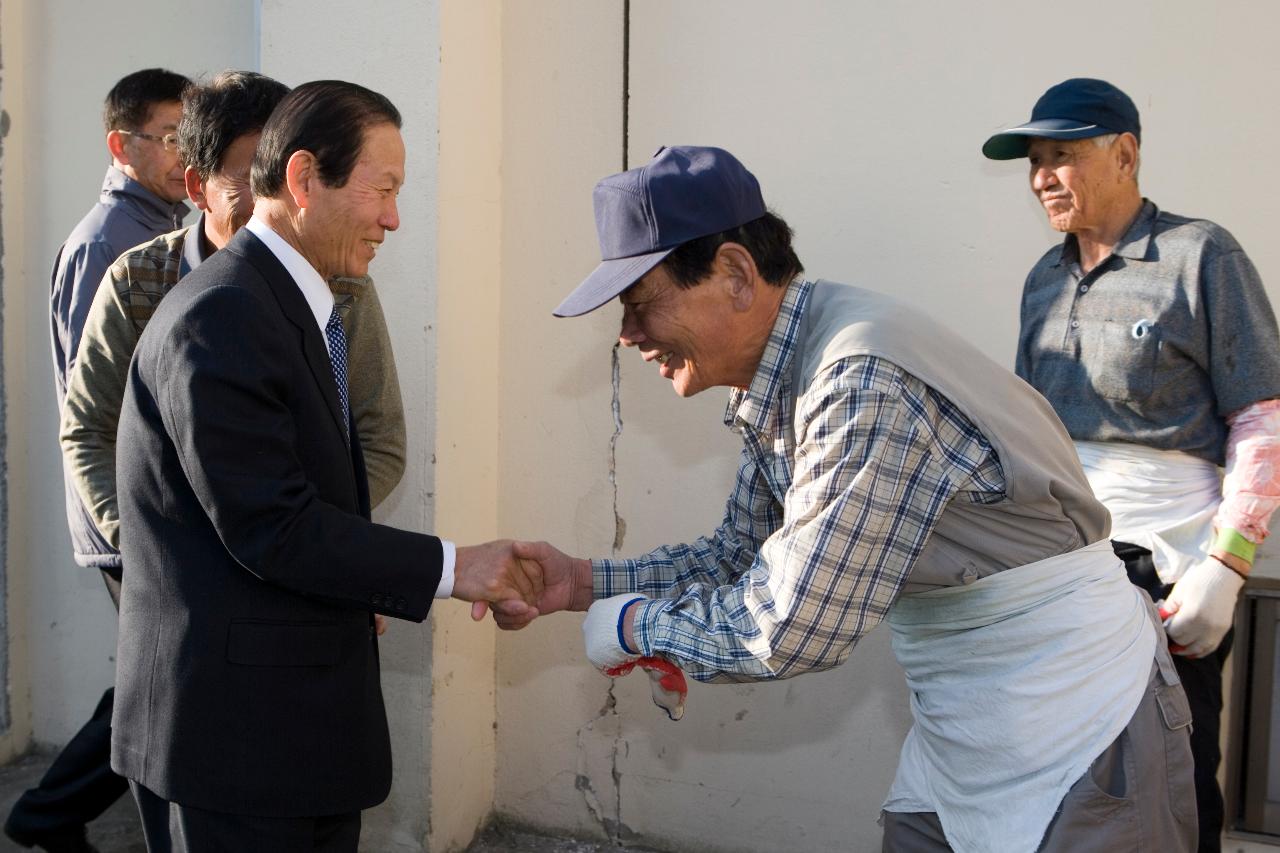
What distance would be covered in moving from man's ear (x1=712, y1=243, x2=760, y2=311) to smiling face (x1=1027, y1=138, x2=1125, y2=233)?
1.05 meters

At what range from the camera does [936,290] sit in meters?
3.17

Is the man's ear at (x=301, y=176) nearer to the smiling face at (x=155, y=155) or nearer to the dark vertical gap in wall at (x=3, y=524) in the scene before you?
the smiling face at (x=155, y=155)

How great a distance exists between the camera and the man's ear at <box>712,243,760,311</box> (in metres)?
1.88

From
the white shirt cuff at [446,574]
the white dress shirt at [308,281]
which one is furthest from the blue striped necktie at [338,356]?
the white shirt cuff at [446,574]

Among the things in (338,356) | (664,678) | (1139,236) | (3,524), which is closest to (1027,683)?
(664,678)

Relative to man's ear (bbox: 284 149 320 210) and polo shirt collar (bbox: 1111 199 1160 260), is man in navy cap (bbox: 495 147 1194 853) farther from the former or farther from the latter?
polo shirt collar (bbox: 1111 199 1160 260)

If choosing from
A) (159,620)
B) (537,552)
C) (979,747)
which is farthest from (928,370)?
(159,620)

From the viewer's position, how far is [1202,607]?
237 cm

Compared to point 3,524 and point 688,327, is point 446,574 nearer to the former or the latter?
point 688,327

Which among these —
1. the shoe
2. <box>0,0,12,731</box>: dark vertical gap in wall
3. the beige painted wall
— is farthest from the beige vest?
<box>0,0,12,731</box>: dark vertical gap in wall

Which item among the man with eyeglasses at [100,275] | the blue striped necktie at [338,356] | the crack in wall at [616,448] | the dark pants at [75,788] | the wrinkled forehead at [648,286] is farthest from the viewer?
the crack in wall at [616,448]

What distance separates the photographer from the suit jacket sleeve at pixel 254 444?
1.77m

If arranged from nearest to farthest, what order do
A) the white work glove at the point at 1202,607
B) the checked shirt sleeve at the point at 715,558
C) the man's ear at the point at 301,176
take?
1. the man's ear at the point at 301,176
2. the checked shirt sleeve at the point at 715,558
3. the white work glove at the point at 1202,607

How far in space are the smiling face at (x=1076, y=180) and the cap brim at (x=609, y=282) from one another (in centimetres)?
118
